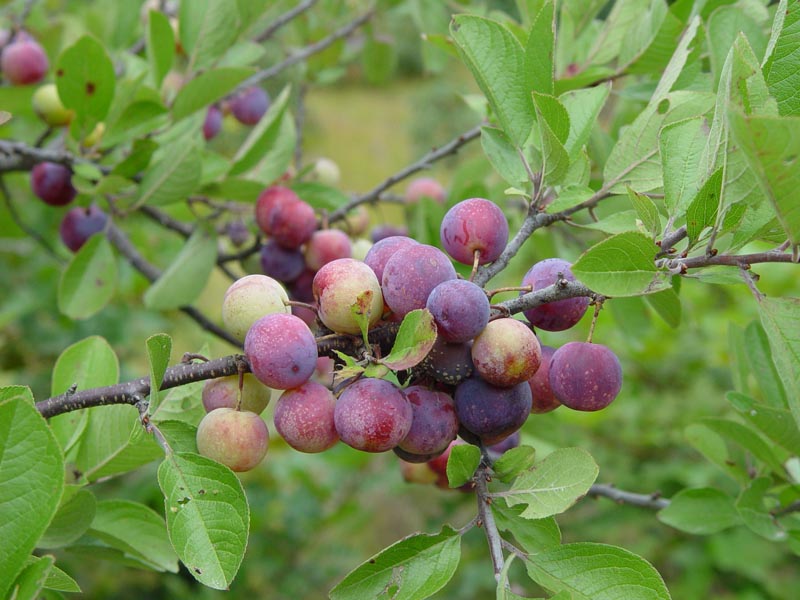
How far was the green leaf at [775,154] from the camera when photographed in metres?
0.49

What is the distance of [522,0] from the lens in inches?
47.3

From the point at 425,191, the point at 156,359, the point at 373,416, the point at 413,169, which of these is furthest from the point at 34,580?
the point at 425,191

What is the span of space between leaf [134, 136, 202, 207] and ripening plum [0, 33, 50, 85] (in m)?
0.59

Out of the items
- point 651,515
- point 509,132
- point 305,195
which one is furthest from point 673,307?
point 651,515

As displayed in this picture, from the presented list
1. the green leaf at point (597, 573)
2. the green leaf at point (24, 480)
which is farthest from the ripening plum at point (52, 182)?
the green leaf at point (597, 573)

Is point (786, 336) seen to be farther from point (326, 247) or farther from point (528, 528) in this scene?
point (326, 247)

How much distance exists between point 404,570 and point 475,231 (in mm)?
355

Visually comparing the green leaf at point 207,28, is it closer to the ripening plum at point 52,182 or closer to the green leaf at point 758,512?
the ripening plum at point 52,182

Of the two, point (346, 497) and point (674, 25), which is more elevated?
point (674, 25)

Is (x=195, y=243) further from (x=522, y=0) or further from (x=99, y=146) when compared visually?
(x=522, y=0)

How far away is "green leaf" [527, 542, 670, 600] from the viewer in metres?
0.65

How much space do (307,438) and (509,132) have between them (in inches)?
16.7

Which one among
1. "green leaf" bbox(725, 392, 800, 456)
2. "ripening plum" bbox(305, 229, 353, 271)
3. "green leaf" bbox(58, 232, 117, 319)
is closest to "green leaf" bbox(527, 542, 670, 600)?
"green leaf" bbox(725, 392, 800, 456)

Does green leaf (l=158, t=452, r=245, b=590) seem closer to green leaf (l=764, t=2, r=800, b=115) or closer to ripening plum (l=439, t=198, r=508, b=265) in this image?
ripening plum (l=439, t=198, r=508, b=265)
